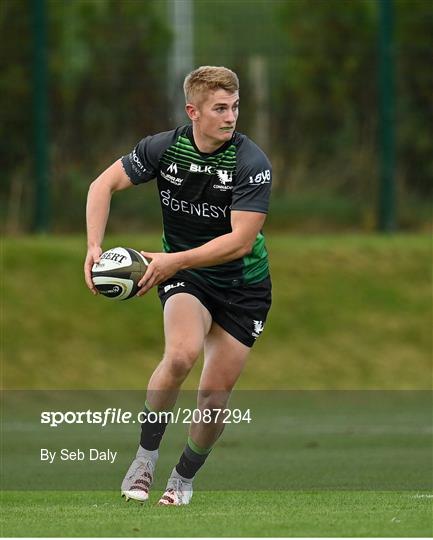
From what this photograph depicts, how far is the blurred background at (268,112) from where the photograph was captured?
17422 millimetres

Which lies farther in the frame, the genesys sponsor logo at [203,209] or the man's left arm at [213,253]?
the genesys sponsor logo at [203,209]

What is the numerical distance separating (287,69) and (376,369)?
4.46 metres

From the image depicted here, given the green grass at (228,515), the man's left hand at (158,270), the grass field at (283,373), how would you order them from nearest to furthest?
1. the green grass at (228,515)
2. the man's left hand at (158,270)
3. the grass field at (283,373)

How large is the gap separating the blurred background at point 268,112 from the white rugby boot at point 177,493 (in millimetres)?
8823

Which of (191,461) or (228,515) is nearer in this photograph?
(228,515)

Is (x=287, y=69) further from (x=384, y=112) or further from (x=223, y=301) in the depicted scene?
(x=223, y=301)

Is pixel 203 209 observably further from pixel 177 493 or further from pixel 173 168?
pixel 177 493

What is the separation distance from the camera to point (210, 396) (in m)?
7.93

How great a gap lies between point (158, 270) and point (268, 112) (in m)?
10.7

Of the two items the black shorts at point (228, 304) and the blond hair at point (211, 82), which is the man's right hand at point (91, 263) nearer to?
the black shorts at point (228, 304)

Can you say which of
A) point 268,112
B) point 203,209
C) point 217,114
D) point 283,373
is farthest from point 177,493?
point 268,112

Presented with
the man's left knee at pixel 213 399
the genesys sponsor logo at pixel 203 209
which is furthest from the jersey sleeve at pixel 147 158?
the man's left knee at pixel 213 399

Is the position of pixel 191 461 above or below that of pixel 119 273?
below

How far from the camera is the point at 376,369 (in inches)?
604
